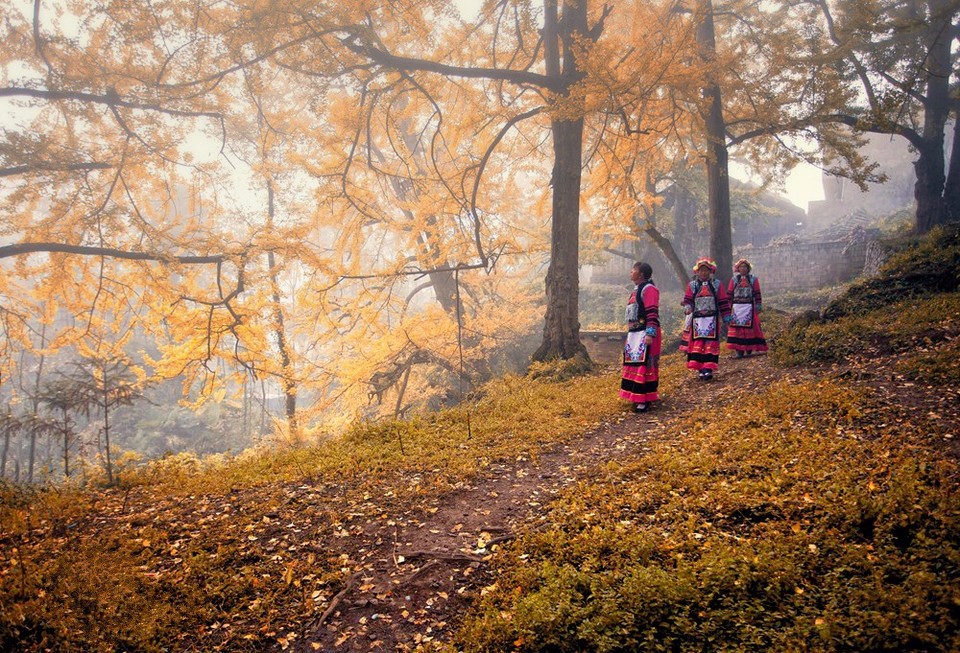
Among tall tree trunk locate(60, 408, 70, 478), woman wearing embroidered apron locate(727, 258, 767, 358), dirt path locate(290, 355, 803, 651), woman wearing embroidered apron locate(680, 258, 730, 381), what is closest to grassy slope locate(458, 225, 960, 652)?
dirt path locate(290, 355, 803, 651)

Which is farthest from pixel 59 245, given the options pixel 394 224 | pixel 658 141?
pixel 658 141

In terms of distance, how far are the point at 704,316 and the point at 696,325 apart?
22 centimetres

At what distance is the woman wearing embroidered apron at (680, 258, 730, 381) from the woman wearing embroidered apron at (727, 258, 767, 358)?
1.72 metres

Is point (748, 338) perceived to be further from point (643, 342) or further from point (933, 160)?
point (933, 160)

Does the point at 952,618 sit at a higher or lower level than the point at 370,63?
lower

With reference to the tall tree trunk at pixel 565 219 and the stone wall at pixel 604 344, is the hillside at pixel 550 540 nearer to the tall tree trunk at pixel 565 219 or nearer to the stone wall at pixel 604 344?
the tall tree trunk at pixel 565 219

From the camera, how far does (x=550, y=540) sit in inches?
129

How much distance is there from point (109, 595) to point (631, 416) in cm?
598

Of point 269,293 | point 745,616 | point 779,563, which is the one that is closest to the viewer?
point 745,616

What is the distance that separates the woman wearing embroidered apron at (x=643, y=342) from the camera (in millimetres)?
6691

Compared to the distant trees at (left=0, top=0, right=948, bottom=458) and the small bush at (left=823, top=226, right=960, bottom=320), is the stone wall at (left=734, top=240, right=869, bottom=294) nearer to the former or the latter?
the distant trees at (left=0, top=0, right=948, bottom=458)

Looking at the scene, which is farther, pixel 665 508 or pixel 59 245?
pixel 59 245

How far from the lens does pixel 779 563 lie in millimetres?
2545

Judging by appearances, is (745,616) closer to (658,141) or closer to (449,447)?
(449,447)
